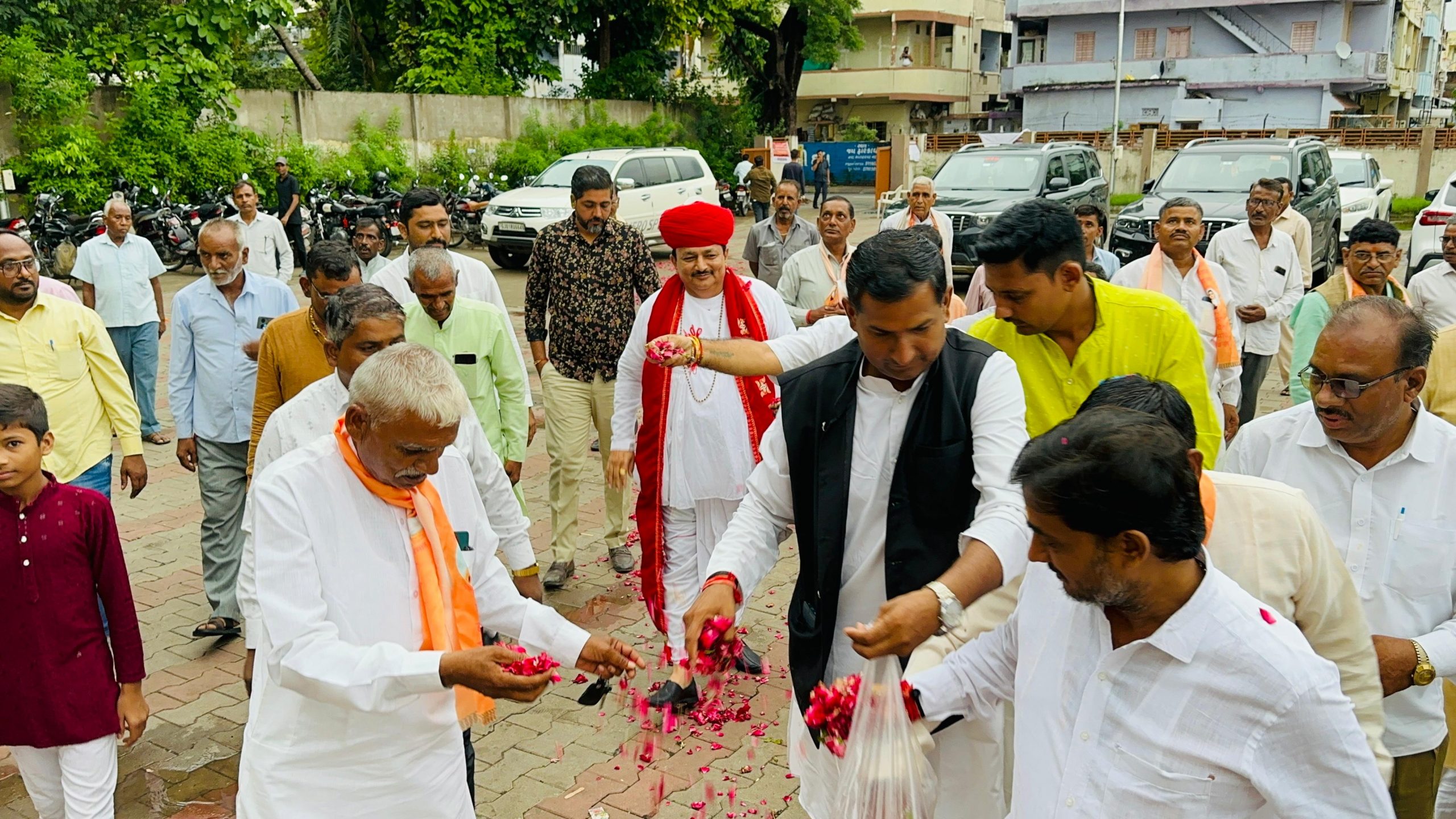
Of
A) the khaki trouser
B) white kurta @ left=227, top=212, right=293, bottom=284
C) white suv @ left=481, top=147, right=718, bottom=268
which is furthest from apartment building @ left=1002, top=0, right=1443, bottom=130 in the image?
the khaki trouser

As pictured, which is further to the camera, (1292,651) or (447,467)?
(447,467)

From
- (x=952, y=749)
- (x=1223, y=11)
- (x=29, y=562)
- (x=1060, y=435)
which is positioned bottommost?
(x=952, y=749)

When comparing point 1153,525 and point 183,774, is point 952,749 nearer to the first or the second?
point 1153,525

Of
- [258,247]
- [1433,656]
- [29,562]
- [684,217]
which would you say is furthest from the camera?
[258,247]

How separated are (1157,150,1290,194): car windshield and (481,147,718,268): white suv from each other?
7.79m

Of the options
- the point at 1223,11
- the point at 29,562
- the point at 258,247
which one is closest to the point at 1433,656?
the point at 29,562

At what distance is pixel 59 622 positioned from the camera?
3.38 m

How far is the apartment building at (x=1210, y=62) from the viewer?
4172 centimetres

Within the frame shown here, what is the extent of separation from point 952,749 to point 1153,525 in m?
1.44

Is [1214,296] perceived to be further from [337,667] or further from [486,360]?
[337,667]

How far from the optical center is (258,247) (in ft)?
Result: 31.6

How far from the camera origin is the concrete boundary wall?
97.8ft

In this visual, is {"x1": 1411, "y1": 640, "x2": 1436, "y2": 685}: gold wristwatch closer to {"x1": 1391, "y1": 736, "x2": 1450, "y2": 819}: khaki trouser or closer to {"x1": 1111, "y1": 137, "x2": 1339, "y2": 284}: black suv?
{"x1": 1391, "y1": 736, "x2": 1450, "y2": 819}: khaki trouser

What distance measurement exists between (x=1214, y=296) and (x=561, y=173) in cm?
1527
